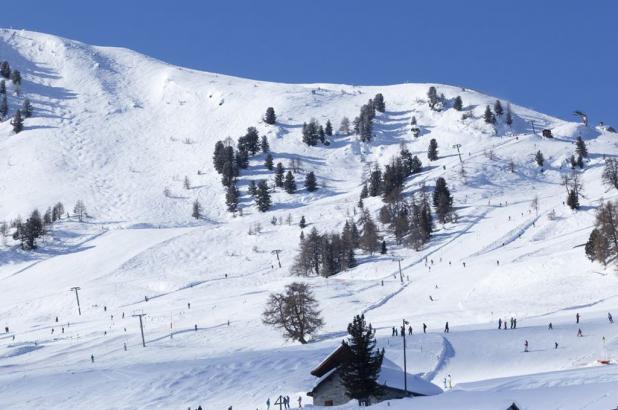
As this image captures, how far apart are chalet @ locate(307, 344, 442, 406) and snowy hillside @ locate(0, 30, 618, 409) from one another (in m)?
2.31

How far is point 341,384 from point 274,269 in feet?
197

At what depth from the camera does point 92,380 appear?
46062mm

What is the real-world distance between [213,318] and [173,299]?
46.1 feet

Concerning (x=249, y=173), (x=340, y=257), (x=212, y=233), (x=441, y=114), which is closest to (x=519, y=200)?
(x=340, y=257)

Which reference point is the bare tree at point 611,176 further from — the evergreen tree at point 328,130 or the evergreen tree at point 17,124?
the evergreen tree at point 17,124

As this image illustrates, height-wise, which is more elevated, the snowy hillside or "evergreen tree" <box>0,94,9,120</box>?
"evergreen tree" <box>0,94,9,120</box>

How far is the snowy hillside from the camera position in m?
42.4

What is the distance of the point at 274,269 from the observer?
93.1 meters

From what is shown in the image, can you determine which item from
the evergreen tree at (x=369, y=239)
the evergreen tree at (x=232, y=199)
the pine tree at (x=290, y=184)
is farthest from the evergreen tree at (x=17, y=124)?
the evergreen tree at (x=369, y=239)

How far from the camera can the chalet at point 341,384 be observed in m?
32.1

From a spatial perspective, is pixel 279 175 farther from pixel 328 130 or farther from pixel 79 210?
pixel 328 130

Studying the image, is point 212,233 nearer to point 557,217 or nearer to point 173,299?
point 173,299

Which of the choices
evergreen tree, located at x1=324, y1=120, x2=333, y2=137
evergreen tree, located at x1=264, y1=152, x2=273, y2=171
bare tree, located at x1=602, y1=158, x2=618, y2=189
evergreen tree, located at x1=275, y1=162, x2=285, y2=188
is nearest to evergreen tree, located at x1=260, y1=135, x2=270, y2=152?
evergreen tree, located at x1=264, y1=152, x2=273, y2=171

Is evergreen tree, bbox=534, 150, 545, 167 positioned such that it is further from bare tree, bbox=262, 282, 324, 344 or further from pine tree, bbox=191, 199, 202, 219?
bare tree, bbox=262, 282, 324, 344
